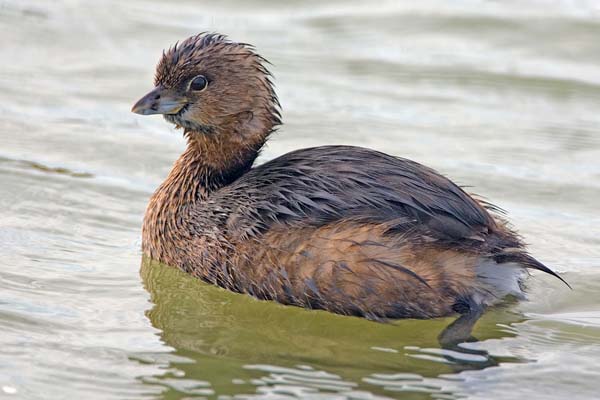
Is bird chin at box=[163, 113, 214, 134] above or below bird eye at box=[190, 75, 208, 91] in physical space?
below

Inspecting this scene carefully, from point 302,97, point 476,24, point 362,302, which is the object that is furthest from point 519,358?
point 476,24

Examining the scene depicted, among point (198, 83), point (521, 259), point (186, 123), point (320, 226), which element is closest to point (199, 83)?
point (198, 83)

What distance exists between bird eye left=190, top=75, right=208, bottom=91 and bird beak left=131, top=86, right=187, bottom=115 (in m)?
0.09

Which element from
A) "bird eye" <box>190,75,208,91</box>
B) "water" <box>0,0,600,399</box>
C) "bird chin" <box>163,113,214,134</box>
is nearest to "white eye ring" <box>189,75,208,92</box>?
"bird eye" <box>190,75,208,91</box>

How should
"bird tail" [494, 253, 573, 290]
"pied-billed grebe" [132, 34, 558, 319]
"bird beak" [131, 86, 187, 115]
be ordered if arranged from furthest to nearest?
"bird beak" [131, 86, 187, 115] → "bird tail" [494, 253, 573, 290] → "pied-billed grebe" [132, 34, 558, 319]

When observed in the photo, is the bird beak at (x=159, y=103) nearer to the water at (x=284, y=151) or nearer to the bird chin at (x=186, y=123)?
the bird chin at (x=186, y=123)

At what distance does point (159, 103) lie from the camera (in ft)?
22.3

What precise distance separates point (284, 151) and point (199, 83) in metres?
1.91

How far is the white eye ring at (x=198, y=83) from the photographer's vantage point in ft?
22.4

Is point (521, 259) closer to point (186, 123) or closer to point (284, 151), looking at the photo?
point (186, 123)

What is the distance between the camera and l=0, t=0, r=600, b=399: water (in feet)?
18.6

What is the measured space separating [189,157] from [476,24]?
4912 millimetres

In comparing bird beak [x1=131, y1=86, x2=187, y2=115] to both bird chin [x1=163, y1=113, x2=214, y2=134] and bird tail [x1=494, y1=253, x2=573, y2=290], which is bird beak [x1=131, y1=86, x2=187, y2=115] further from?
bird tail [x1=494, y1=253, x2=573, y2=290]

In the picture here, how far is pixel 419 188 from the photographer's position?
20.2 ft
